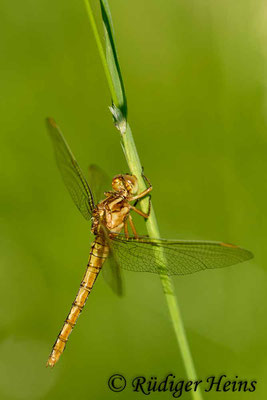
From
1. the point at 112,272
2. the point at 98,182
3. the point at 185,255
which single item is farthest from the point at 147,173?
the point at 185,255

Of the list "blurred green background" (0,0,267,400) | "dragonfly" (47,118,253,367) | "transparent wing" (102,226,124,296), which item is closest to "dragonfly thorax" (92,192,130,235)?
"dragonfly" (47,118,253,367)

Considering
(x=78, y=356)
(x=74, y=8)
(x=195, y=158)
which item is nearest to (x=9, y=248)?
(x=78, y=356)

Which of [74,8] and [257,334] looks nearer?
[257,334]

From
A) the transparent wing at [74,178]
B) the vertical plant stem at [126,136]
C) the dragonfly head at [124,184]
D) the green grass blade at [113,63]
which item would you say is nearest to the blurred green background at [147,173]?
the transparent wing at [74,178]

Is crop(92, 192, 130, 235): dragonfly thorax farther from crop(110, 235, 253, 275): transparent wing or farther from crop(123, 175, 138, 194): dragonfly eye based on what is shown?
crop(110, 235, 253, 275): transparent wing

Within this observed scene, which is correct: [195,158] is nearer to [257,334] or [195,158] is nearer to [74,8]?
[257,334]

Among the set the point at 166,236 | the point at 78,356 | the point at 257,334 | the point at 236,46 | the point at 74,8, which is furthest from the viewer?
the point at 74,8

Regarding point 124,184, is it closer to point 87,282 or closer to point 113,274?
point 113,274

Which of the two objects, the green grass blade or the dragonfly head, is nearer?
the green grass blade
